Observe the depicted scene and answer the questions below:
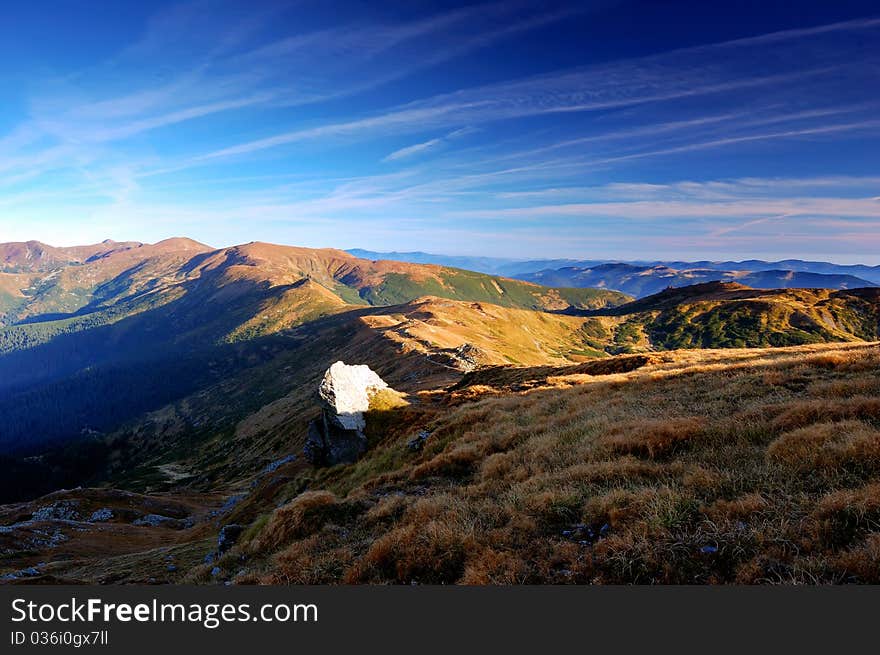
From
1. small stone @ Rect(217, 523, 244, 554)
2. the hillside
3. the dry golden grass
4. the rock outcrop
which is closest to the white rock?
the rock outcrop

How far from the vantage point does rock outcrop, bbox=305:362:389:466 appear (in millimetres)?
38906

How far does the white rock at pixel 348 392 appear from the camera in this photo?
3941 centimetres

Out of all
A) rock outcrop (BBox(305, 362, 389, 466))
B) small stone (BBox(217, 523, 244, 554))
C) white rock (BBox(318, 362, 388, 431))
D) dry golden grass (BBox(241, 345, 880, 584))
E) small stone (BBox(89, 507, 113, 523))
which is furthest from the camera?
small stone (BBox(89, 507, 113, 523))

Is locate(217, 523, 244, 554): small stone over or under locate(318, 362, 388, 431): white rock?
under

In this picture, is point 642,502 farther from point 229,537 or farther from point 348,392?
point 348,392

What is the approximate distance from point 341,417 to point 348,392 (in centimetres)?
321

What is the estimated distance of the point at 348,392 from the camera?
137ft

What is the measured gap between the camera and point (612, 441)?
14570 mm

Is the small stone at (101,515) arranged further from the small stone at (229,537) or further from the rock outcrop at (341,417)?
the small stone at (229,537)

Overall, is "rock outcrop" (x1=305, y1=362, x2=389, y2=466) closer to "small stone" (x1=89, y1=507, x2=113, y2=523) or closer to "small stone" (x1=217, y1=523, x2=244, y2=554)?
"small stone" (x1=217, y1=523, x2=244, y2=554)

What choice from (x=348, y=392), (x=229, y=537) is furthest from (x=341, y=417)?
(x=229, y=537)

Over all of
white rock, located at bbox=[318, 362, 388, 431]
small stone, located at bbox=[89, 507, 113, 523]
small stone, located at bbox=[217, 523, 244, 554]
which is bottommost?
small stone, located at bbox=[89, 507, 113, 523]

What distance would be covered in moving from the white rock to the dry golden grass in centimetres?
2011

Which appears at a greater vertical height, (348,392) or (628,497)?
(628,497)
